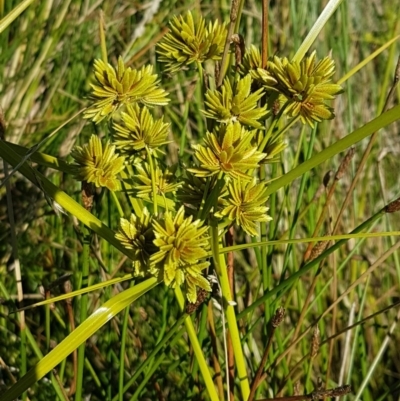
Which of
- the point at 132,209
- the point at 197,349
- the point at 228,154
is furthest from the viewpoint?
the point at 132,209

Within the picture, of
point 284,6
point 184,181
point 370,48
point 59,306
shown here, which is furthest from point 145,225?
point 370,48

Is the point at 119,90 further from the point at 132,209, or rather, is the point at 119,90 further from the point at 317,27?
the point at 132,209

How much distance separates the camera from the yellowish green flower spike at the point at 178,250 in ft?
1.55

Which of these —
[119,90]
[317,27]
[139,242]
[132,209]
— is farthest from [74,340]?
[132,209]

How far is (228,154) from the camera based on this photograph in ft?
1.54

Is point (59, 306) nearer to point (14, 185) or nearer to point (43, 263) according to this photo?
point (43, 263)

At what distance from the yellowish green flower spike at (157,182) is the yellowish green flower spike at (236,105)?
82 millimetres

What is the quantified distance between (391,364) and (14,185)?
0.81 metres

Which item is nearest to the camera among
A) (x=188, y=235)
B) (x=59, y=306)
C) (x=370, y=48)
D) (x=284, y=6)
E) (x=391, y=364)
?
(x=188, y=235)

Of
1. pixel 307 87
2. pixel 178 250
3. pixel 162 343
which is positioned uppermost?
pixel 307 87

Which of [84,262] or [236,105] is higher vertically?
[236,105]

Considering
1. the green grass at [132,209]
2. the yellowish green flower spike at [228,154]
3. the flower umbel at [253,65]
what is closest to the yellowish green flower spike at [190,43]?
the flower umbel at [253,65]

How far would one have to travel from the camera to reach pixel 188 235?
0.48 meters

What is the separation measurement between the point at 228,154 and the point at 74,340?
19 cm
